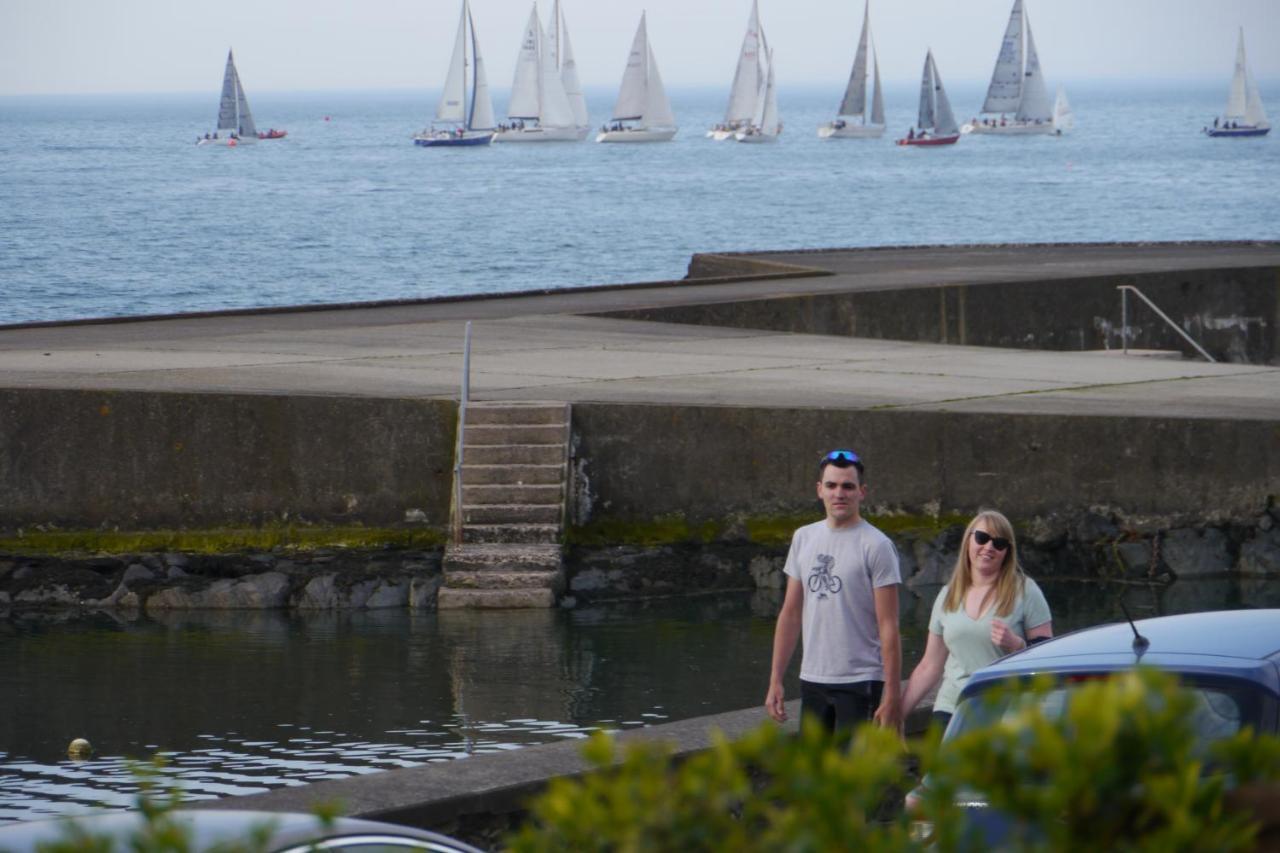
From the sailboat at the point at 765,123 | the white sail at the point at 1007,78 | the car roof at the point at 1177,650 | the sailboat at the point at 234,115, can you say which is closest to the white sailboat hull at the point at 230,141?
the sailboat at the point at 234,115

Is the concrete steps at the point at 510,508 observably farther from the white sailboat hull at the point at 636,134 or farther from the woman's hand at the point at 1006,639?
the white sailboat hull at the point at 636,134

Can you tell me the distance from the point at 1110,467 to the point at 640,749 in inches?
544

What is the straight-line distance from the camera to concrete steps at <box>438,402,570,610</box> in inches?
585

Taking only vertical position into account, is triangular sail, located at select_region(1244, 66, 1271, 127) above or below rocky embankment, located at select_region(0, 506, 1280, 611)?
above

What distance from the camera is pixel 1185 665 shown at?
583cm

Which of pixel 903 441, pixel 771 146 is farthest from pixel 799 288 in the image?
pixel 771 146

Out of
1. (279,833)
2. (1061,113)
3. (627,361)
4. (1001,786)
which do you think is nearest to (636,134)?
(1061,113)

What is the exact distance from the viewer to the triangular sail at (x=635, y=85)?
144 m

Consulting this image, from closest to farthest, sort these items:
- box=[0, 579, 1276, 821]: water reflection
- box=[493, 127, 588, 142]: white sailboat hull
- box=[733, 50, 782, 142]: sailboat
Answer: box=[0, 579, 1276, 821]: water reflection
box=[493, 127, 588, 142]: white sailboat hull
box=[733, 50, 782, 142]: sailboat

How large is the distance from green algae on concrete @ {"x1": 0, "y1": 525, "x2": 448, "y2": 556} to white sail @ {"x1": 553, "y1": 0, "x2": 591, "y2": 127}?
129m

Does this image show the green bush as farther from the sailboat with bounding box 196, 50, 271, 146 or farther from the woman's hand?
the sailboat with bounding box 196, 50, 271, 146

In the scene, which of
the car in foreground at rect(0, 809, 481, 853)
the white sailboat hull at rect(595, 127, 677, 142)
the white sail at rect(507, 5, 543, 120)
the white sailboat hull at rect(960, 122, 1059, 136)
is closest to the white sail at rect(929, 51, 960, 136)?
the white sailboat hull at rect(960, 122, 1059, 136)

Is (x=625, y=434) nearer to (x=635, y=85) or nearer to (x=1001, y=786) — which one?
(x=1001, y=786)

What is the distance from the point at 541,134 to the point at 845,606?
163 metres
